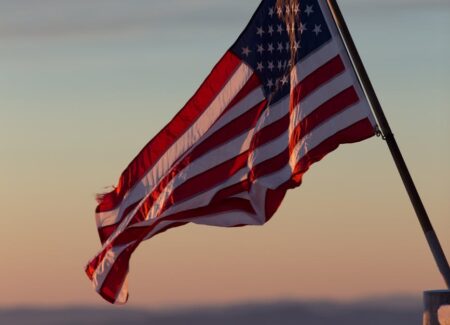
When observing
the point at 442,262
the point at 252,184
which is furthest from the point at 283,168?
the point at 442,262

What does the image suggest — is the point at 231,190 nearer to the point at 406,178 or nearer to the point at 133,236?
the point at 133,236

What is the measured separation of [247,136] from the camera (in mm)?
36781

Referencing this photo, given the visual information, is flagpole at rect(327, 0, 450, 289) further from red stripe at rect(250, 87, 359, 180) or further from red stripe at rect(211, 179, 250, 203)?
red stripe at rect(211, 179, 250, 203)

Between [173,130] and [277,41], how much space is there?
2699 mm

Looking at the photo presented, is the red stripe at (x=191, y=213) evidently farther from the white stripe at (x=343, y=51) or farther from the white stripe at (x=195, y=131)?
the white stripe at (x=343, y=51)

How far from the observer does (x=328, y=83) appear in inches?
1410

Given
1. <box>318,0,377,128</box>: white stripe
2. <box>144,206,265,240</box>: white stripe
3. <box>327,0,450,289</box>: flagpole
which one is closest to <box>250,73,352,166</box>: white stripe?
<box>318,0,377,128</box>: white stripe

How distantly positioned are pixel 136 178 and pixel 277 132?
3.36m

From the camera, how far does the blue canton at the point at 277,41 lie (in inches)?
1430

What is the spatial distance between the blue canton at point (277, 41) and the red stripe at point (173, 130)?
0.40m

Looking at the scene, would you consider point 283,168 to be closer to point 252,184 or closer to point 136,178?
point 252,184

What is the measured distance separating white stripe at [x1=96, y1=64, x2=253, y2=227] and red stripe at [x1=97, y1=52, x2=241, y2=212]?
9 centimetres

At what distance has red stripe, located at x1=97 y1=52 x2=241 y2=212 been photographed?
1470 inches

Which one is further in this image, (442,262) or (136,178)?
(136,178)
